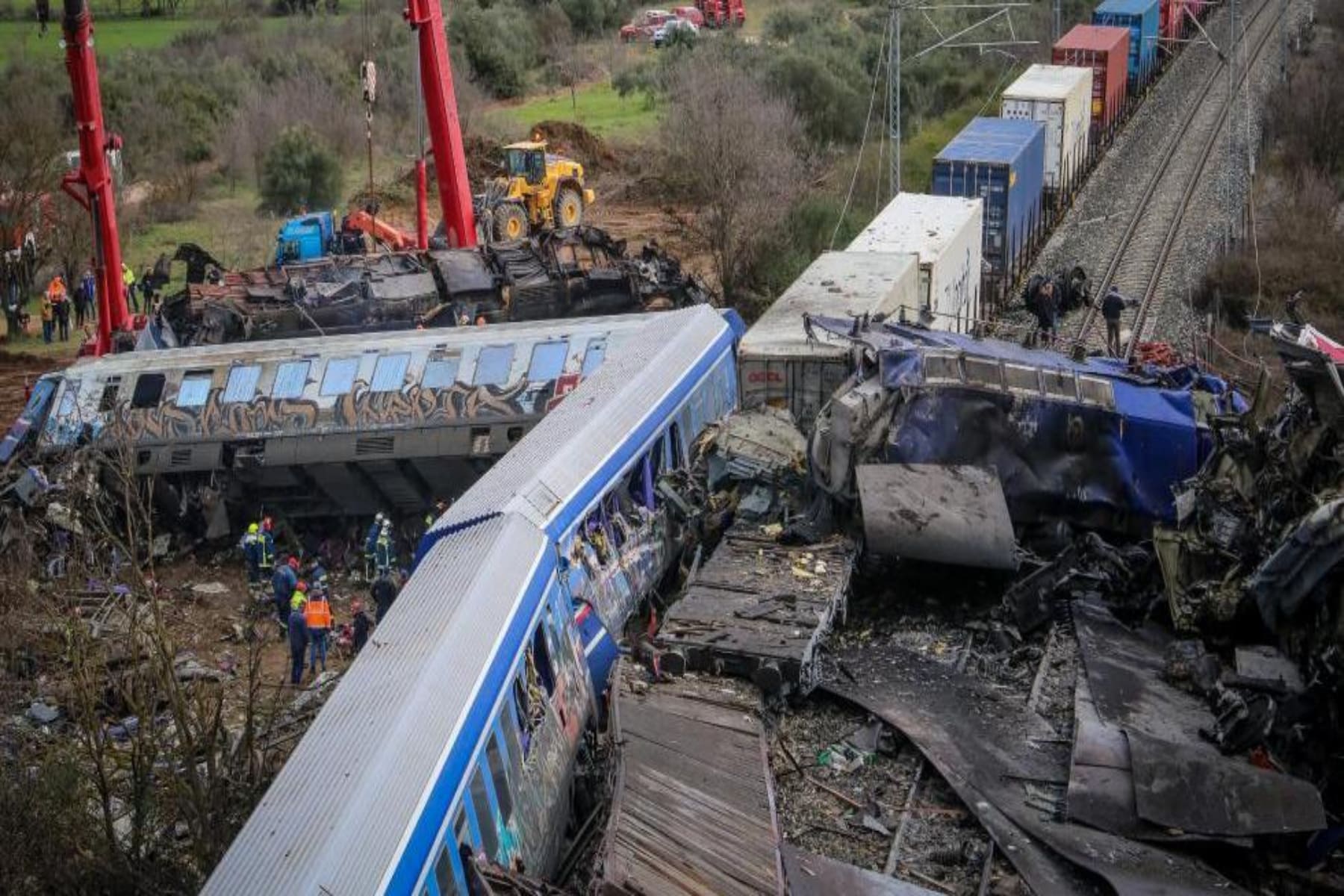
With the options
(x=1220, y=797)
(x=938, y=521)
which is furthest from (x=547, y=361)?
(x=1220, y=797)

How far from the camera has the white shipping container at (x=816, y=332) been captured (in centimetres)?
1788

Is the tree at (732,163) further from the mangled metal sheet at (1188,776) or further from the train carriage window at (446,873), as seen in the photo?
the train carriage window at (446,873)

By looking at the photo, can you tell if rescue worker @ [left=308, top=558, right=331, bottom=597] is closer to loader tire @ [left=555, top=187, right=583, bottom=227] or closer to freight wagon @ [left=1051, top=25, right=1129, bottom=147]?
loader tire @ [left=555, top=187, right=583, bottom=227]

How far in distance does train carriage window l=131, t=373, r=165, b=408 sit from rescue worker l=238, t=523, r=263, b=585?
233cm

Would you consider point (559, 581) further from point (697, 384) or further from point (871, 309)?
point (871, 309)

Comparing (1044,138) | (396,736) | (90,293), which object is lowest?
(90,293)

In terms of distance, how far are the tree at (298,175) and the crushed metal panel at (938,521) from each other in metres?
29.1

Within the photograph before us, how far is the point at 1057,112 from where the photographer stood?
3164cm

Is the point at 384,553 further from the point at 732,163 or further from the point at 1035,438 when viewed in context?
the point at 732,163

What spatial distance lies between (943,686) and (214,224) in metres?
A: 30.9

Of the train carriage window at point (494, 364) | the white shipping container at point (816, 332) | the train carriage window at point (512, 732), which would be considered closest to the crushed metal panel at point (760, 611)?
the train carriage window at point (512, 732)

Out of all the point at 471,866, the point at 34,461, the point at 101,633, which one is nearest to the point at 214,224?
the point at 34,461

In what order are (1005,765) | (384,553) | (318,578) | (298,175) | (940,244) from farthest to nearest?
(298,175) < (940,244) < (384,553) < (318,578) < (1005,765)

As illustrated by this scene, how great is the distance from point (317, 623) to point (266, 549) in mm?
2934
